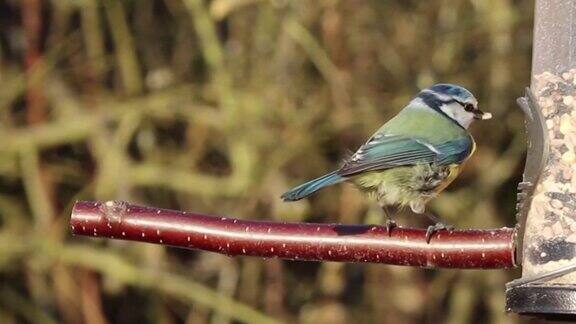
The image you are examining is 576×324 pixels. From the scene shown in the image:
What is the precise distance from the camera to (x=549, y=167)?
Answer: 4.00 meters

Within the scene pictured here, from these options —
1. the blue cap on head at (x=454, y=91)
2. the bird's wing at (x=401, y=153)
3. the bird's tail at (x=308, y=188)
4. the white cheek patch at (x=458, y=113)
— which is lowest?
the bird's tail at (x=308, y=188)

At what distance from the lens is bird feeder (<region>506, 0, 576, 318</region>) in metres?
3.79

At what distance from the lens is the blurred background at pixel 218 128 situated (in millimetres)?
6926

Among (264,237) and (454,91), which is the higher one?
(454,91)

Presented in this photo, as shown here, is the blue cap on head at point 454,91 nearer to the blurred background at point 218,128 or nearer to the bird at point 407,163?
the bird at point 407,163

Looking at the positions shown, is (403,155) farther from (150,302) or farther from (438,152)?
(150,302)

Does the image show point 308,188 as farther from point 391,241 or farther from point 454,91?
point 454,91

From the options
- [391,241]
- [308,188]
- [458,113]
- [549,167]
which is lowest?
[391,241]

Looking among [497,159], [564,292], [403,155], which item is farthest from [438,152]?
[497,159]

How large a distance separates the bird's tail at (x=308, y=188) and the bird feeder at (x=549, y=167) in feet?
2.10

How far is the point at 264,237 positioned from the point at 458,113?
1544 millimetres

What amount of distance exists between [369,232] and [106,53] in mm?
3838

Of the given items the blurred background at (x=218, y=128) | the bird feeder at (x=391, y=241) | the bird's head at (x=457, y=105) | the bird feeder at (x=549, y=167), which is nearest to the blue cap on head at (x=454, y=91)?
the bird's head at (x=457, y=105)

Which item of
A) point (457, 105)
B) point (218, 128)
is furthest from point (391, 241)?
point (218, 128)
